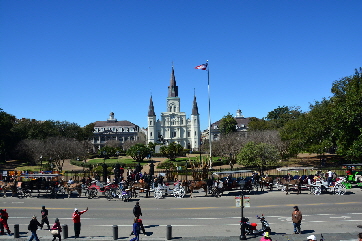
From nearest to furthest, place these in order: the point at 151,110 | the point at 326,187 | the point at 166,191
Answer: the point at 326,187, the point at 166,191, the point at 151,110

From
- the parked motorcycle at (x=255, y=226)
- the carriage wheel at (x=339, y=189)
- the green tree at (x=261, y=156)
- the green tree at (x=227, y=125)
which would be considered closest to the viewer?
the parked motorcycle at (x=255, y=226)

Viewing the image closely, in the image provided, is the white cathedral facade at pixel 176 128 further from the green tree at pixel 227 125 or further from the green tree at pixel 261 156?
the green tree at pixel 261 156

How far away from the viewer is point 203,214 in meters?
18.2

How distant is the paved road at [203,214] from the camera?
1459cm

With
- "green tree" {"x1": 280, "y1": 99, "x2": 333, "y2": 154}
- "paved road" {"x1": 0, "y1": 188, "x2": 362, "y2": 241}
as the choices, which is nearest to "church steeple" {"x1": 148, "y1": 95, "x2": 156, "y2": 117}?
"green tree" {"x1": 280, "y1": 99, "x2": 333, "y2": 154}

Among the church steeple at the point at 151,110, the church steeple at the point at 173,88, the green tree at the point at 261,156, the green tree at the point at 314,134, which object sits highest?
the church steeple at the point at 173,88

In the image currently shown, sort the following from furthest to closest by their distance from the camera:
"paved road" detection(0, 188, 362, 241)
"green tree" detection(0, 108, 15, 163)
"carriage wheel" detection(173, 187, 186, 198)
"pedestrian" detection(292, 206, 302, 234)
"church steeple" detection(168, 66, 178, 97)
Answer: "church steeple" detection(168, 66, 178, 97)
"green tree" detection(0, 108, 15, 163)
"carriage wheel" detection(173, 187, 186, 198)
"paved road" detection(0, 188, 362, 241)
"pedestrian" detection(292, 206, 302, 234)

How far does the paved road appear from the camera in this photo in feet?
47.9

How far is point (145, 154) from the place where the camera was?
2293 inches

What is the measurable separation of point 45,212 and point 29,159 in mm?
59453

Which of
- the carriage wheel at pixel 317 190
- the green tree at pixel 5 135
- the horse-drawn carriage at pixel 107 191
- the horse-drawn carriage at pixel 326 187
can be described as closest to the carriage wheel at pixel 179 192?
the horse-drawn carriage at pixel 107 191

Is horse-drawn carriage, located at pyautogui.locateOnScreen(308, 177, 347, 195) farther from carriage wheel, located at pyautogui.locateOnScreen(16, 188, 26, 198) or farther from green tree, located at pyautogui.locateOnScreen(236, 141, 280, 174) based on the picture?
carriage wheel, located at pyautogui.locateOnScreen(16, 188, 26, 198)

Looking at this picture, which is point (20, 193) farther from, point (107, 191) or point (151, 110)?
point (151, 110)

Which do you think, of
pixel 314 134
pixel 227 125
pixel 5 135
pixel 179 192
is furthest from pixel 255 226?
pixel 227 125
